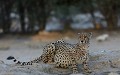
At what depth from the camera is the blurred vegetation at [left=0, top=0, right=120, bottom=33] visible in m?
19.1

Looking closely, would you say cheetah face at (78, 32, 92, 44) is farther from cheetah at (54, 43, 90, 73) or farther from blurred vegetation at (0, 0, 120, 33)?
blurred vegetation at (0, 0, 120, 33)

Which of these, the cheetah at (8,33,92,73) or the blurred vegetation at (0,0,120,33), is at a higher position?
the blurred vegetation at (0,0,120,33)

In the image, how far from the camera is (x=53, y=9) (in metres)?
19.2

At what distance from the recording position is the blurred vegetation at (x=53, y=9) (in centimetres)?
1909

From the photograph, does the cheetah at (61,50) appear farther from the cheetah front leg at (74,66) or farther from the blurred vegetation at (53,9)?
the blurred vegetation at (53,9)

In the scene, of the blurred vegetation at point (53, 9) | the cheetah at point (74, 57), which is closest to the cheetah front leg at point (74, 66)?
the cheetah at point (74, 57)

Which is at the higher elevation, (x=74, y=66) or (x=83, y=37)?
(x=83, y=37)

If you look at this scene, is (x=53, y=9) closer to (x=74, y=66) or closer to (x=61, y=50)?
(x=61, y=50)

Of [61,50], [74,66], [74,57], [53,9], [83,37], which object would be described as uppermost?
[53,9]

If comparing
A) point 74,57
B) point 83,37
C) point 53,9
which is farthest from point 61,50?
point 53,9

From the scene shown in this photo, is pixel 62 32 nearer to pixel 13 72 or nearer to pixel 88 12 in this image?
pixel 88 12

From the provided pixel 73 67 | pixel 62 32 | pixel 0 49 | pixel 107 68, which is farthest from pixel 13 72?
pixel 62 32

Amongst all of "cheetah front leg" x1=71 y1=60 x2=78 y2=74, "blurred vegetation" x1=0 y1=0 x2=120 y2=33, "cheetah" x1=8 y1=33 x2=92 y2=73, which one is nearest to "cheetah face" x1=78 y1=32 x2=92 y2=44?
"cheetah" x1=8 y1=33 x2=92 y2=73

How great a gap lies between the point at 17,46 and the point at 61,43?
409 inches
